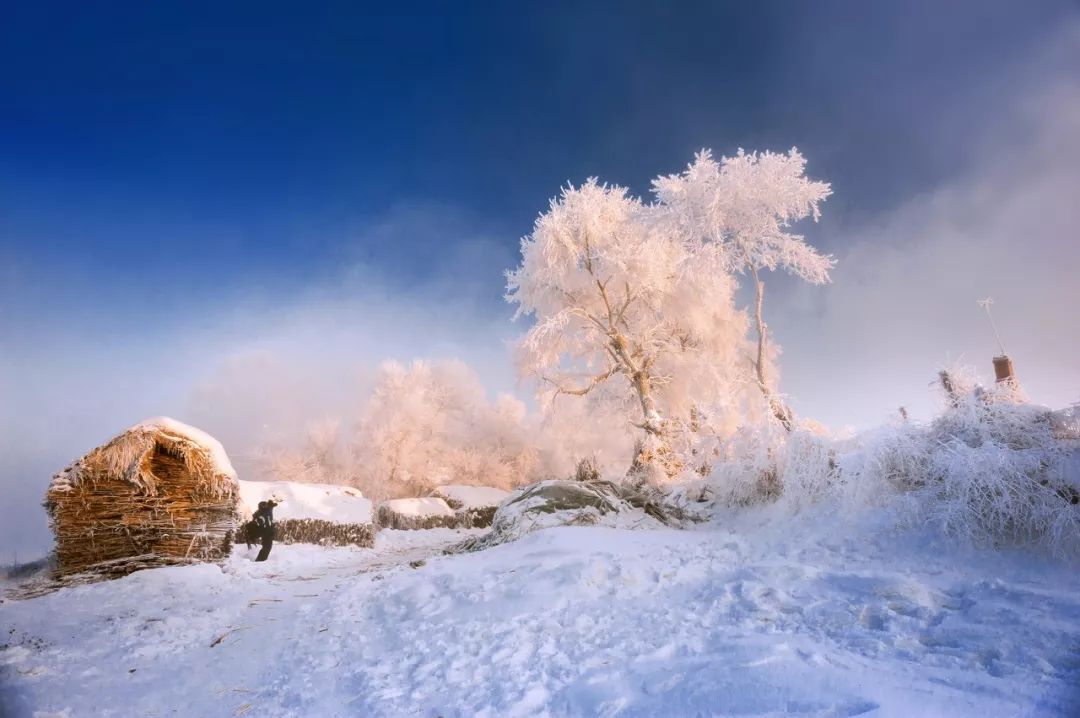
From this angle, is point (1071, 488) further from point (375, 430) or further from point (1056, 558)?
point (375, 430)

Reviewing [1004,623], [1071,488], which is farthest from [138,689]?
[1071,488]

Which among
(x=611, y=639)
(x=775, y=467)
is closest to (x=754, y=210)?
(x=775, y=467)

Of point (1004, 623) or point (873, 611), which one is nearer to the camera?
point (1004, 623)

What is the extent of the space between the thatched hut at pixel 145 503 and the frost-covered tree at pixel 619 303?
31.6ft

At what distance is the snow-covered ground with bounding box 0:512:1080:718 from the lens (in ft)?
7.74

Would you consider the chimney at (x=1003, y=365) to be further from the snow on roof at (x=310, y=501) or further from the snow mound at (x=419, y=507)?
the snow mound at (x=419, y=507)

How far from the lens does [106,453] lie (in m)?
8.02

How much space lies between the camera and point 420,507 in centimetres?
1928

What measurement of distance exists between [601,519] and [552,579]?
4.01 meters

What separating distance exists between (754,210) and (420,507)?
15610mm

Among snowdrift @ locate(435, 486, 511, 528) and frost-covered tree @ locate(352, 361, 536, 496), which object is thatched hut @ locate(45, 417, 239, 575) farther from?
frost-covered tree @ locate(352, 361, 536, 496)

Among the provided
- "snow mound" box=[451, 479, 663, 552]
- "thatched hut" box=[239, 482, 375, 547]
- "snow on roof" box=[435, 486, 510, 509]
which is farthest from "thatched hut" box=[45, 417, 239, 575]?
"snow on roof" box=[435, 486, 510, 509]

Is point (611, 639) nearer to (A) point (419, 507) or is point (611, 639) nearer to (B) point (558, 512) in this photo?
(B) point (558, 512)

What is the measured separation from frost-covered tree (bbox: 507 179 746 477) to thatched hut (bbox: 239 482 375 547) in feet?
22.4
